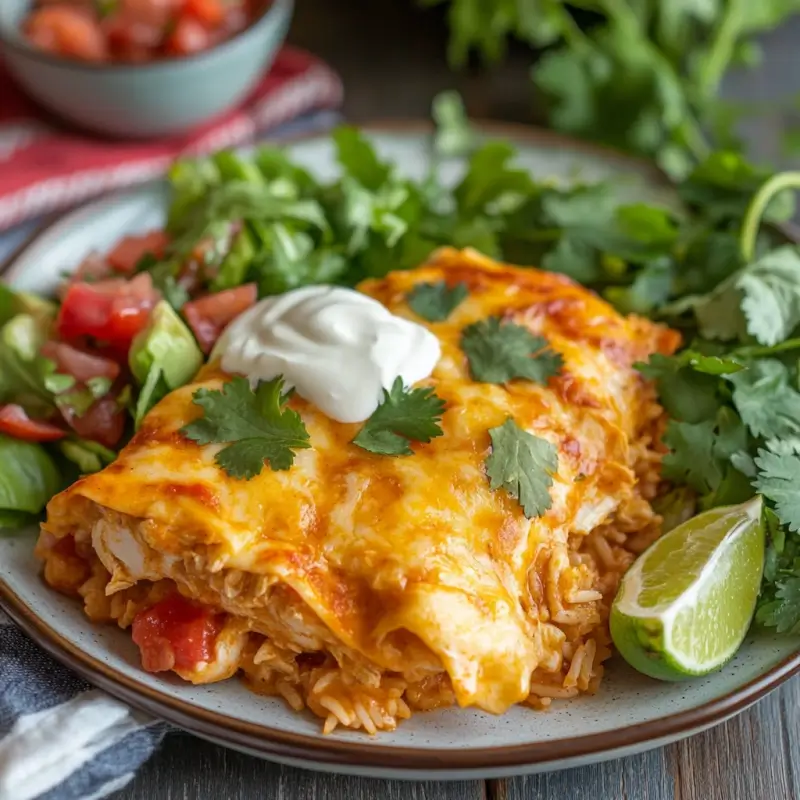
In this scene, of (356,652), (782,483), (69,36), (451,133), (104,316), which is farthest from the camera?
(69,36)

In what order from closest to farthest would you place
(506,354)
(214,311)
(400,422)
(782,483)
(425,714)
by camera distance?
(425,714)
(400,422)
(782,483)
(506,354)
(214,311)

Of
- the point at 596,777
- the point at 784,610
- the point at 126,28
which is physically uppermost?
the point at 126,28

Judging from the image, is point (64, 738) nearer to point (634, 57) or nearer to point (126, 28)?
point (126, 28)

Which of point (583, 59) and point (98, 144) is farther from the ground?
point (98, 144)

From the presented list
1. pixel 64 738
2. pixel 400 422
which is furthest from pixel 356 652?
pixel 64 738

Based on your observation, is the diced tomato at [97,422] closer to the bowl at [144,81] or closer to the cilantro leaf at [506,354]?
the cilantro leaf at [506,354]

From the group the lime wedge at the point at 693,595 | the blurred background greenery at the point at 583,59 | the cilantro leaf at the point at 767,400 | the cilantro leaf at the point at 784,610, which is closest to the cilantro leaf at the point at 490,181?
the blurred background greenery at the point at 583,59

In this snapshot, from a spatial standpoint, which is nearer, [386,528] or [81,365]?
[386,528]
